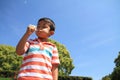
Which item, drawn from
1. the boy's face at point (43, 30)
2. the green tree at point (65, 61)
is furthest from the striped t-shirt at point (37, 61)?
the green tree at point (65, 61)

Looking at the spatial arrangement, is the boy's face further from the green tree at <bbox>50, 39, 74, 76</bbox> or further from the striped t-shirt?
the green tree at <bbox>50, 39, 74, 76</bbox>

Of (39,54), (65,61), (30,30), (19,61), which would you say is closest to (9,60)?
(19,61)

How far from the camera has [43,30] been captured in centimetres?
425

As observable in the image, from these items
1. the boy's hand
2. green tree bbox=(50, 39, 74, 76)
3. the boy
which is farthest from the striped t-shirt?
green tree bbox=(50, 39, 74, 76)

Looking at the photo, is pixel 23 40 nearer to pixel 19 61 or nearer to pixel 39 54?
pixel 39 54

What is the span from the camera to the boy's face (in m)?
4.24

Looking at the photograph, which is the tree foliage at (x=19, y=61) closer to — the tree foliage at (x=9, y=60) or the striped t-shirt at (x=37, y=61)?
the tree foliage at (x=9, y=60)

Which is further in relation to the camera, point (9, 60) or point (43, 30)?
point (9, 60)

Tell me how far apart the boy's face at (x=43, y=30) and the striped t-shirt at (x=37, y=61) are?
12cm

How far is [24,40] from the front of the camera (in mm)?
3924

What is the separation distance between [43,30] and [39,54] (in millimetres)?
438

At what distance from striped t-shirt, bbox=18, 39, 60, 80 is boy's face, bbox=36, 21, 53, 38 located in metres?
0.12

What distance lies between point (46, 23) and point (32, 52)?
Answer: 1.92ft

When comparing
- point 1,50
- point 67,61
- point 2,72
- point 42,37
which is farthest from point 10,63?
point 42,37
